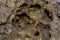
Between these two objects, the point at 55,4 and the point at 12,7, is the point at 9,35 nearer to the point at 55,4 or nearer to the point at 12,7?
the point at 12,7

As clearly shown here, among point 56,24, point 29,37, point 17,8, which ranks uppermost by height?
point 17,8

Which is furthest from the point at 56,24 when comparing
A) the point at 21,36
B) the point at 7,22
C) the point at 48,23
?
the point at 7,22

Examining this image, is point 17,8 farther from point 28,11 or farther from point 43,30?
point 43,30

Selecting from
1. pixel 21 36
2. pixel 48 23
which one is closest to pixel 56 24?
pixel 48 23

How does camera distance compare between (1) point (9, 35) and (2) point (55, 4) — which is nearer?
(1) point (9, 35)

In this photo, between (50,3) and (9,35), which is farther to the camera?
(50,3)

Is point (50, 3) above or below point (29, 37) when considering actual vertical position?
above
